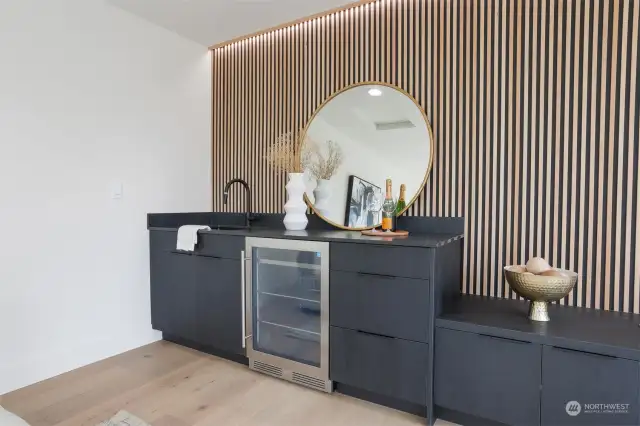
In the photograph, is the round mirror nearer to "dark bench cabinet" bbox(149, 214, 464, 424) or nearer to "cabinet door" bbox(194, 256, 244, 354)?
"dark bench cabinet" bbox(149, 214, 464, 424)

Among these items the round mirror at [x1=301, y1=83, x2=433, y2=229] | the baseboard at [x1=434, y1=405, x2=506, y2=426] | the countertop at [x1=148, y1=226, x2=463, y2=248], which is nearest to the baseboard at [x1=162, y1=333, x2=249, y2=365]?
the countertop at [x1=148, y1=226, x2=463, y2=248]

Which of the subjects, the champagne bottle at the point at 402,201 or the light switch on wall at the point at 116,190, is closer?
the champagne bottle at the point at 402,201

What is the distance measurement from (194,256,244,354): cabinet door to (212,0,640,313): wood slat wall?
50.2 inches

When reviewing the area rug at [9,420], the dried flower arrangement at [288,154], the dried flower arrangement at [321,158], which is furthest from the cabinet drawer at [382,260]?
the area rug at [9,420]

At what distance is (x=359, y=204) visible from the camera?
265 cm

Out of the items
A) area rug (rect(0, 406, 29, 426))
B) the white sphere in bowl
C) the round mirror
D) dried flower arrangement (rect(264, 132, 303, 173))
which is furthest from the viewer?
A: dried flower arrangement (rect(264, 132, 303, 173))

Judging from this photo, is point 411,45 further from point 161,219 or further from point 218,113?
point 161,219

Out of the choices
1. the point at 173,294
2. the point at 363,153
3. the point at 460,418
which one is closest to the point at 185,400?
the point at 173,294

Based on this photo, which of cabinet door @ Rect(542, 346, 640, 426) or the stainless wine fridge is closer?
cabinet door @ Rect(542, 346, 640, 426)

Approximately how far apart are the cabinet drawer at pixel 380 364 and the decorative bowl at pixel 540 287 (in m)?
0.53

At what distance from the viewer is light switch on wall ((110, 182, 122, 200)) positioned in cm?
271

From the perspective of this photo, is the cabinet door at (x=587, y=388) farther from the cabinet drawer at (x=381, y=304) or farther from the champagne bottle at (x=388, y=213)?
the champagne bottle at (x=388, y=213)

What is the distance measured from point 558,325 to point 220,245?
6.41ft

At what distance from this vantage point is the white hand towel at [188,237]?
2629mm
